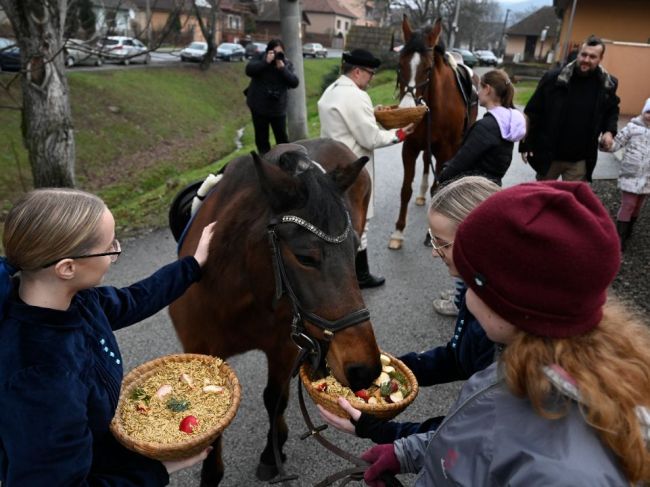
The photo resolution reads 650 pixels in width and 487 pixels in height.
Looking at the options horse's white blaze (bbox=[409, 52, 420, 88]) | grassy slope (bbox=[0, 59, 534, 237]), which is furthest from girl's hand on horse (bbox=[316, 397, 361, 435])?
grassy slope (bbox=[0, 59, 534, 237])

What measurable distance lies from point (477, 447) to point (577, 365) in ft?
1.07

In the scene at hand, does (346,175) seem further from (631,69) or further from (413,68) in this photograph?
(631,69)

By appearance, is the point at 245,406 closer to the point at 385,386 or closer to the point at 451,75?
the point at 385,386

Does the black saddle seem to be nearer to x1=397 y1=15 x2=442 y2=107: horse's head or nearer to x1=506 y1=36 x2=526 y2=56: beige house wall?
x1=397 y1=15 x2=442 y2=107: horse's head

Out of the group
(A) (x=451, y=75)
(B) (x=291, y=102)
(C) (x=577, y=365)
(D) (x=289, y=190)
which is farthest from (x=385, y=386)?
(B) (x=291, y=102)

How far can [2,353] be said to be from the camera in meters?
1.36

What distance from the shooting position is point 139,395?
7.10 ft

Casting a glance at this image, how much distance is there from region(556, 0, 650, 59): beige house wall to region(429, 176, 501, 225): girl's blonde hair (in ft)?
89.7

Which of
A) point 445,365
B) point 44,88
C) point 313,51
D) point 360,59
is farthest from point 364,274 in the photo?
point 313,51

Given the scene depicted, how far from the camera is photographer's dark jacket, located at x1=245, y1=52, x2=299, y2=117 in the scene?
8.16m

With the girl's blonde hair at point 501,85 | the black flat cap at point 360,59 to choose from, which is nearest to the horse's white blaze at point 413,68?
the black flat cap at point 360,59

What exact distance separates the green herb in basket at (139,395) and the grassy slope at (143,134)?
461 centimetres

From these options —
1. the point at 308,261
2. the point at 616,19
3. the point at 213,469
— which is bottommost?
the point at 213,469

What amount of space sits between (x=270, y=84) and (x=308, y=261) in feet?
22.5
